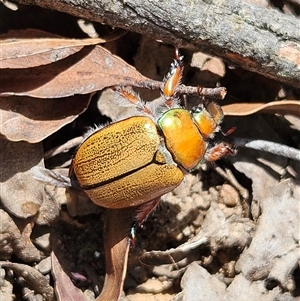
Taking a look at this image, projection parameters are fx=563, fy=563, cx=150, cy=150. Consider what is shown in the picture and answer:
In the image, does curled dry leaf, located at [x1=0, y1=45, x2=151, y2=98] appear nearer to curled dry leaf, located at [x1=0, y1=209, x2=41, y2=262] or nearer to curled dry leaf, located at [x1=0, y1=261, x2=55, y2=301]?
curled dry leaf, located at [x1=0, y1=209, x2=41, y2=262]

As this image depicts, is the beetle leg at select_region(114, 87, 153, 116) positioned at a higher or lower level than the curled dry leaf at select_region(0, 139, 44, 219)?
higher

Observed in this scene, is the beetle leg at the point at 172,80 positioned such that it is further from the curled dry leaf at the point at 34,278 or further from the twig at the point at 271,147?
the curled dry leaf at the point at 34,278

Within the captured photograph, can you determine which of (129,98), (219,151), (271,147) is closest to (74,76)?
(129,98)

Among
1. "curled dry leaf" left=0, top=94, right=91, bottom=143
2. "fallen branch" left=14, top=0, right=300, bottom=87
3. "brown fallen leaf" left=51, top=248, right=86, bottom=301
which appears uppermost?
"fallen branch" left=14, top=0, right=300, bottom=87

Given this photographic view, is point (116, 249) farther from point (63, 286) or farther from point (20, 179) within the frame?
point (20, 179)

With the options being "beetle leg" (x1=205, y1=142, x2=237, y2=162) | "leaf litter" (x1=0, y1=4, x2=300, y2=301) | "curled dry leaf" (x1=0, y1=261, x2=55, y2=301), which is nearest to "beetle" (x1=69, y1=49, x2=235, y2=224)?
"beetle leg" (x1=205, y1=142, x2=237, y2=162)

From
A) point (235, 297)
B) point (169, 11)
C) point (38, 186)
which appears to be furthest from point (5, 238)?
point (169, 11)

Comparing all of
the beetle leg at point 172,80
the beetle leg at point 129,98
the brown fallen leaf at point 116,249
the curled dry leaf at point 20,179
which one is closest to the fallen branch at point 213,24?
the beetle leg at point 172,80

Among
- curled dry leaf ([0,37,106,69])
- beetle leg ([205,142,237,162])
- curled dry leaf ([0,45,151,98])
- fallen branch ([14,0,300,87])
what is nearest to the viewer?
fallen branch ([14,0,300,87])
